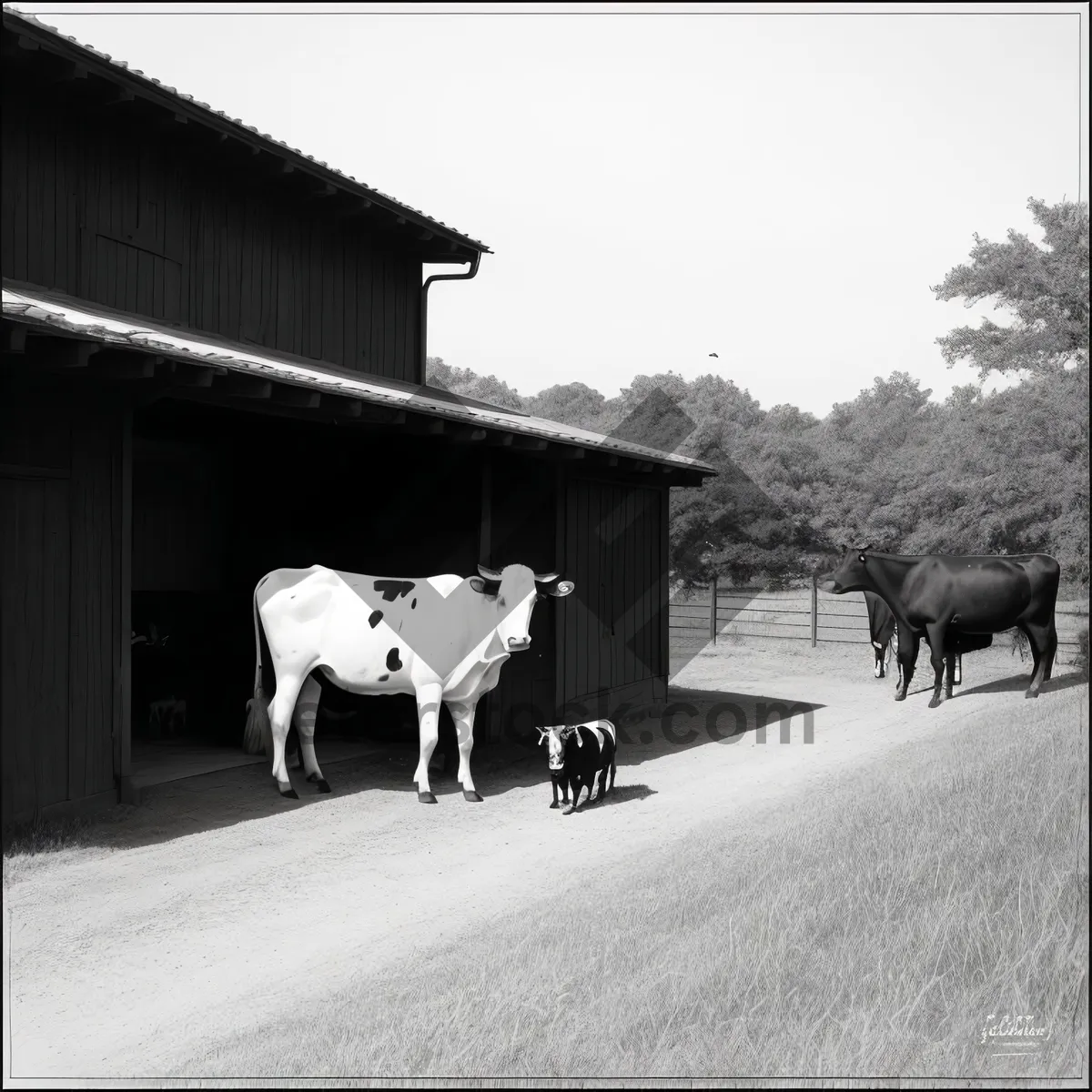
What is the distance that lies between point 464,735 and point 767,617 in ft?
56.7

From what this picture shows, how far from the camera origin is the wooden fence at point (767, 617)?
893 inches

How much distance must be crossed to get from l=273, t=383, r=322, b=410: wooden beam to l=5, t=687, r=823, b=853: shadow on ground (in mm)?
3212

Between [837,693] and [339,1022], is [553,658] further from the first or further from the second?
[339,1022]

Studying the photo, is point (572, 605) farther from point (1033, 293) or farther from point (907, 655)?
point (1033, 293)

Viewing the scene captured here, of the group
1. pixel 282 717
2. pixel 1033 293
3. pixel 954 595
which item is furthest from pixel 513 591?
pixel 1033 293

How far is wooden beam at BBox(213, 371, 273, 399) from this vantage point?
736 centimetres

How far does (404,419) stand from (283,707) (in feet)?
8.72

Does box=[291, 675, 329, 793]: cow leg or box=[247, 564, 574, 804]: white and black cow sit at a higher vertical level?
box=[247, 564, 574, 804]: white and black cow

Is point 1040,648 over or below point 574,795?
over

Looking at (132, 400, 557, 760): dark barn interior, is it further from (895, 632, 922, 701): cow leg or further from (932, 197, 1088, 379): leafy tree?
(932, 197, 1088, 379): leafy tree

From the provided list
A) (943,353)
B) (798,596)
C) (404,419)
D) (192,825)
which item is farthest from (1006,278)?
(192,825)

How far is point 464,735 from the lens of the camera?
8.87m

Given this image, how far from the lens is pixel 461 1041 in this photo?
12.7 feet

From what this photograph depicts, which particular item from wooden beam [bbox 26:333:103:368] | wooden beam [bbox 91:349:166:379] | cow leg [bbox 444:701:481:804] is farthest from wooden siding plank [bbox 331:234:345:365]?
wooden beam [bbox 26:333:103:368]
